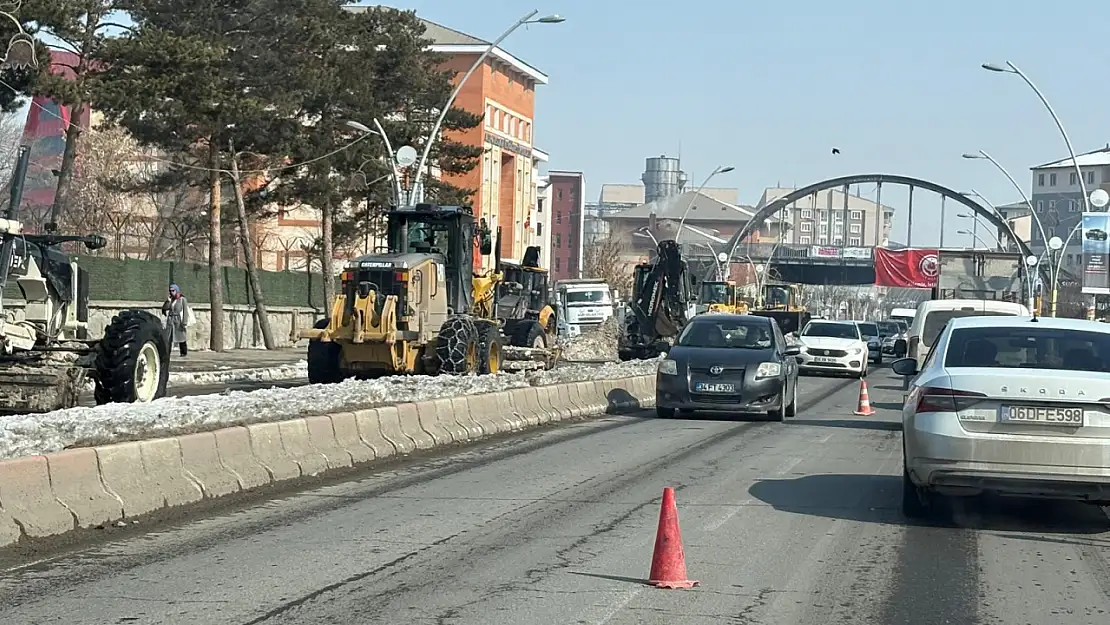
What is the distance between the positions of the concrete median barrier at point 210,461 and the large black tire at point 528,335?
11122mm

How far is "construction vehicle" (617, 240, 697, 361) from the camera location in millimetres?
41000


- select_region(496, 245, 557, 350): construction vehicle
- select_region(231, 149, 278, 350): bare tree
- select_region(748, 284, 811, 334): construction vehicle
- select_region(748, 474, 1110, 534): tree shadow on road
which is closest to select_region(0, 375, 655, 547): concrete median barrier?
select_region(748, 474, 1110, 534): tree shadow on road

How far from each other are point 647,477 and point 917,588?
557 centimetres

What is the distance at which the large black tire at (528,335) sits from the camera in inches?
1228

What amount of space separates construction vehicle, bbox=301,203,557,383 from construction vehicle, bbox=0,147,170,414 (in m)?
6.27

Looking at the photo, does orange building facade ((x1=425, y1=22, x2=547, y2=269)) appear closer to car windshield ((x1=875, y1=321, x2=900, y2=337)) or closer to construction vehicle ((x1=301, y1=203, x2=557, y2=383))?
car windshield ((x1=875, y1=321, x2=900, y2=337))

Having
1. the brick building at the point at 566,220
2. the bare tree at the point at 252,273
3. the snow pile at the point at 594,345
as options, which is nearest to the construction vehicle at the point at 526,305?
the snow pile at the point at 594,345

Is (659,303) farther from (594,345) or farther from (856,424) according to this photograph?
(856,424)

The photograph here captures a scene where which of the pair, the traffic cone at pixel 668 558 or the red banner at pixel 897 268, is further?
the red banner at pixel 897 268

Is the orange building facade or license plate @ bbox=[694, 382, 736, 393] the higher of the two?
the orange building facade

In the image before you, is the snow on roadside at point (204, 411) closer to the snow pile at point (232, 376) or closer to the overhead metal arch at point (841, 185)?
the snow pile at point (232, 376)

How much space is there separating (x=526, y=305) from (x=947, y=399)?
976 inches

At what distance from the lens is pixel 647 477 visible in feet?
45.8

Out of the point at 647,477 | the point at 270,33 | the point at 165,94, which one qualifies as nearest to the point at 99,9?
the point at 165,94
